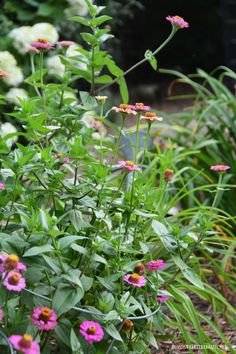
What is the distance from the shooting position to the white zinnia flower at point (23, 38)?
2969 mm

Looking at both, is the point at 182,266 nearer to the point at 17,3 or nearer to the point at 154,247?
the point at 154,247

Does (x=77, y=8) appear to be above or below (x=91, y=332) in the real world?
below

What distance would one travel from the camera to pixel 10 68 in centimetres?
276

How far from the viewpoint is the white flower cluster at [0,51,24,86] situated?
2.69 meters

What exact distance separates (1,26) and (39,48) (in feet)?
6.31

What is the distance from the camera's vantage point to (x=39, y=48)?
5.78 feet

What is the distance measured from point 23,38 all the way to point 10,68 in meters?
0.32

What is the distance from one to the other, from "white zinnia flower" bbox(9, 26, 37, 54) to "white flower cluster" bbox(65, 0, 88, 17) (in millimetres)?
415

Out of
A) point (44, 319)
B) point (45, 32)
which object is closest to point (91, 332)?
point (44, 319)

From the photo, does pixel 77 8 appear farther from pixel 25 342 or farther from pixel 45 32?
pixel 25 342

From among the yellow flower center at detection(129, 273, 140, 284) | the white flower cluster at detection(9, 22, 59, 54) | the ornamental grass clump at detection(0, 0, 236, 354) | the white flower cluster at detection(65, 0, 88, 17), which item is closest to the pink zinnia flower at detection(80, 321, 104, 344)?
the ornamental grass clump at detection(0, 0, 236, 354)

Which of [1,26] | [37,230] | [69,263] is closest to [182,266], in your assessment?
[69,263]

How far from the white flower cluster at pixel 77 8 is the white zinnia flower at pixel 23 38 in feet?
1.36

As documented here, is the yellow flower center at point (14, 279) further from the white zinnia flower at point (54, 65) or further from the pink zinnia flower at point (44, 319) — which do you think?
the white zinnia flower at point (54, 65)
